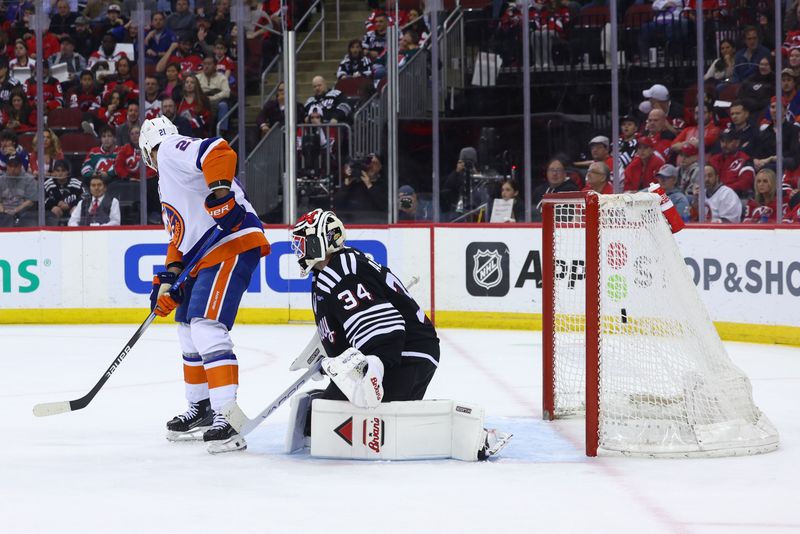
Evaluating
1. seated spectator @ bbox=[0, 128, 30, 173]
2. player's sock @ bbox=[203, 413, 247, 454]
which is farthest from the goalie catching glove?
seated spectator @ bbox=[0, 128, 30, 173]

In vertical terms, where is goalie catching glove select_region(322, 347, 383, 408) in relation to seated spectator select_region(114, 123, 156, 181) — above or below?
below

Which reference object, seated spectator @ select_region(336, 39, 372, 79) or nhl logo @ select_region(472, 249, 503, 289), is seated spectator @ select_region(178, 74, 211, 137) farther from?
nhl logo @ select_region(472, 249, 503, 289)

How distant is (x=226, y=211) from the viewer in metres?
4.18

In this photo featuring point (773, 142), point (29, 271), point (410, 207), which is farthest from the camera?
point (29, 271)

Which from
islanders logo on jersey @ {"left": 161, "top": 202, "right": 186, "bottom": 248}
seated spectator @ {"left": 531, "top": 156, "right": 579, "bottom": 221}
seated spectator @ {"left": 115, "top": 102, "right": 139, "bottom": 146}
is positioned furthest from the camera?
seated spectator @ {"left": 115, "top": 102, "right": 139, "bottom": 146}

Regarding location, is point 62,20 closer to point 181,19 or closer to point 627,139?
point 181,19

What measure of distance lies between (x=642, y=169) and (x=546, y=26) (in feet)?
4.90

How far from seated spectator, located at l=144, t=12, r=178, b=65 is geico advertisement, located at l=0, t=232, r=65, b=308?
63.3 inches

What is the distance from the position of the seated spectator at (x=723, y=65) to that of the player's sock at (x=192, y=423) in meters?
5.16

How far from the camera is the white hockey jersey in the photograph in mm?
4332

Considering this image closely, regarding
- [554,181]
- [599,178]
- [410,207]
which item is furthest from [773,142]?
[410,207]

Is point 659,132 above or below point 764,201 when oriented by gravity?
above

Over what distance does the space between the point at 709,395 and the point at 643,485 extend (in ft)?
1.93

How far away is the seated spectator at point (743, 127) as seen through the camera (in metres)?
8.12
